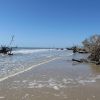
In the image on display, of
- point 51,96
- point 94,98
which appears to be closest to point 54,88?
point 51,96

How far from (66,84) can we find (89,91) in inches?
120

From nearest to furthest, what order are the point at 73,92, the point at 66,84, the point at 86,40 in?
→ the point at 73,92
the point at 66,84
the point at 86,40

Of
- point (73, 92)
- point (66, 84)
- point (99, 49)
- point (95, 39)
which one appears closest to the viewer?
point (73, 92)

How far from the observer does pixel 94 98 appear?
1390 cm

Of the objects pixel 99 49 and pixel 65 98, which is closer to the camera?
pixel 65 98

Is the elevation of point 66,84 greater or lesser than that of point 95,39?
lesser

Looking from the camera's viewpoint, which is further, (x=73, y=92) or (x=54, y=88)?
(x=54, y=88)

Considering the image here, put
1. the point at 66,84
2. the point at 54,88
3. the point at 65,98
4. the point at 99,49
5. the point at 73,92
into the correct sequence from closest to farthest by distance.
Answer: the point at 65,98 → the point at 73,92 → the point at 54,88 → the point at 66,84 → the point at 99,49

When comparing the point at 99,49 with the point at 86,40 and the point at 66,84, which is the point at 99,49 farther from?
the point at 66,84

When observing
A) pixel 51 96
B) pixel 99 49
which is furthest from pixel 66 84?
pixel 99 49

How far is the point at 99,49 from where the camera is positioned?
4262 centimetres

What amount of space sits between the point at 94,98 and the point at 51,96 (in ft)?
9.20

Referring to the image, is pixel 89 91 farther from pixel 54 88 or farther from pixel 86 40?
pixel 86 40

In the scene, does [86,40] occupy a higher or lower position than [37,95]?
higher
